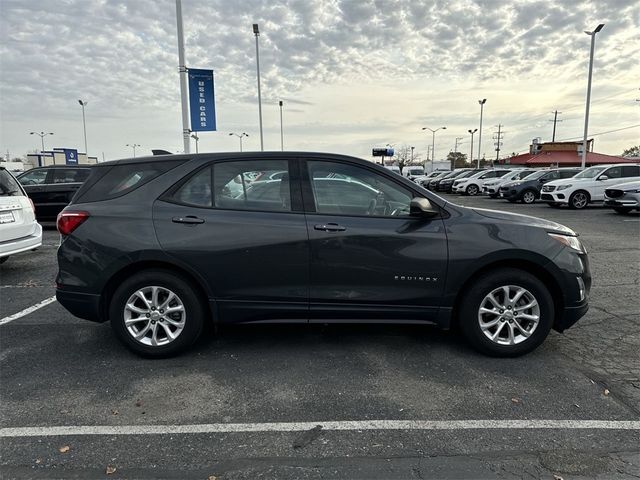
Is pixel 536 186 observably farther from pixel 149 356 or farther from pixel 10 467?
pixel 10 467

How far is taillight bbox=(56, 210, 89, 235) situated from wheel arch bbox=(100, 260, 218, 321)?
537mm

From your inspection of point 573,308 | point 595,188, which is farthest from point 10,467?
point 595,188

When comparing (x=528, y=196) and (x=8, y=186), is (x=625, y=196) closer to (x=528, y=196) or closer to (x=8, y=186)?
(x=528, y=196)

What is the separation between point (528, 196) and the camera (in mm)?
20953

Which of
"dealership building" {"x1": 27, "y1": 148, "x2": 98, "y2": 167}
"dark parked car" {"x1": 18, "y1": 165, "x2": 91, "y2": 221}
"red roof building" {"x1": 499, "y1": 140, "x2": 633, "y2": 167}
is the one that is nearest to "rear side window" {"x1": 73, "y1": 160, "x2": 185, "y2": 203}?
"dark parked car" {"x1": 18, "y1": 165, "x2": 91, "y2": 221}

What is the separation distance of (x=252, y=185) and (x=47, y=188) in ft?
34.6

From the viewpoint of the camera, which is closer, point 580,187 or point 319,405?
point 319,405

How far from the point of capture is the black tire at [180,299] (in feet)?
12.5

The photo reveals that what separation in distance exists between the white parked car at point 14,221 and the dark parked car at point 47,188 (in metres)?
5.30

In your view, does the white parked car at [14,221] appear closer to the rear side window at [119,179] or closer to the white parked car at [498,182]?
the rear side window at [119,179]

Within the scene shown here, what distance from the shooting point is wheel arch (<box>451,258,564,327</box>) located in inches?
150

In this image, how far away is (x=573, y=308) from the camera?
382 cm

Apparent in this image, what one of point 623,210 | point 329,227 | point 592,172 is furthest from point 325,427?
point 592,172

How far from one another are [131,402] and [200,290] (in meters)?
1.03
